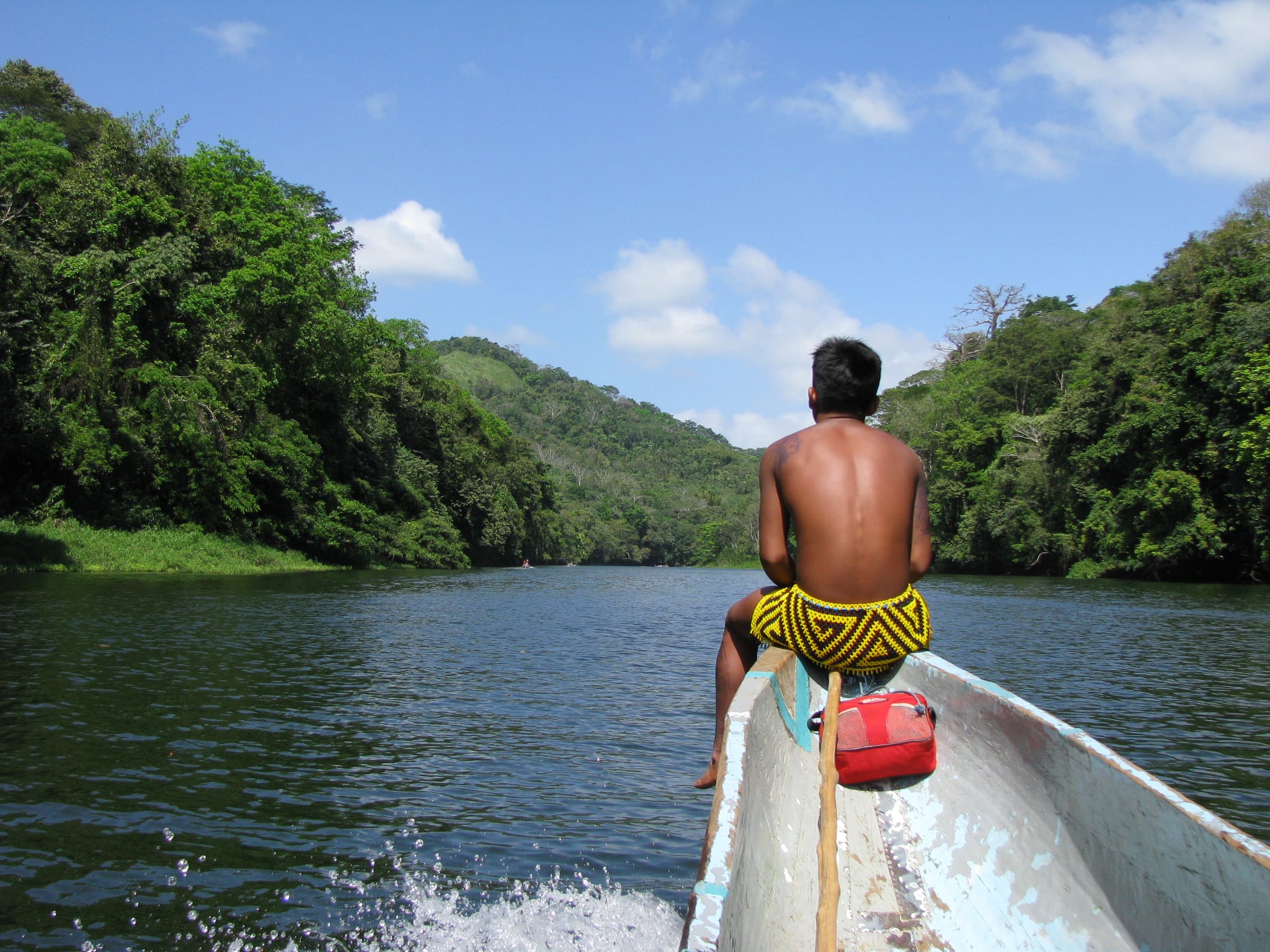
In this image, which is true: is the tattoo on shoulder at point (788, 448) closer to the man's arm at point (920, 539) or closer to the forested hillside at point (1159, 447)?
the man's arm at point (920, 539)

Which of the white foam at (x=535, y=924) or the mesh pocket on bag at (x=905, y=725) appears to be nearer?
the mesh pocket on bag at (x=905, y=725)

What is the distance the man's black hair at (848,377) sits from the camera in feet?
12.0

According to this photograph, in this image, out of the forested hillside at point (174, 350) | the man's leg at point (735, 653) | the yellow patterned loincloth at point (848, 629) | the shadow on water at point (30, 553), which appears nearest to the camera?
the yellow patterned loincloth at point (848, 629)

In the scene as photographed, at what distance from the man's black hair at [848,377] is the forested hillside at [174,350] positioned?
22732 millimetres

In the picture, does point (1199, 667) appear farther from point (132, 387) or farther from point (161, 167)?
point (161, 167)

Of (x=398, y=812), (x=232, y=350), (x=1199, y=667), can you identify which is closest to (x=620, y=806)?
(x=398, y=812)

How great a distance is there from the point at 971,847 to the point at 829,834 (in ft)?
3.24

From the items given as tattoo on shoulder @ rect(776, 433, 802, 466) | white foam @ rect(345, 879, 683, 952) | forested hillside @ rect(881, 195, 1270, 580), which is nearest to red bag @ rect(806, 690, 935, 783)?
tattoo on shoulder @ rect(776, 433, 802, 466)

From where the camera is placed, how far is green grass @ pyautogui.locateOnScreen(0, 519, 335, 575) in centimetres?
2294

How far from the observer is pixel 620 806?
5.70m

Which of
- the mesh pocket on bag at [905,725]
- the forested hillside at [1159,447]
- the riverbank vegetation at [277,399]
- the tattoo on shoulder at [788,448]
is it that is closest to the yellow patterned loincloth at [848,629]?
the mesh pocket on bag at [905,725]

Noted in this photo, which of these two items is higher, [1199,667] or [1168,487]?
[1168,487]

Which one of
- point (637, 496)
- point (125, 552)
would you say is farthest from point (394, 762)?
point (637, 496)

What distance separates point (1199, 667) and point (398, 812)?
1064 centimetres
